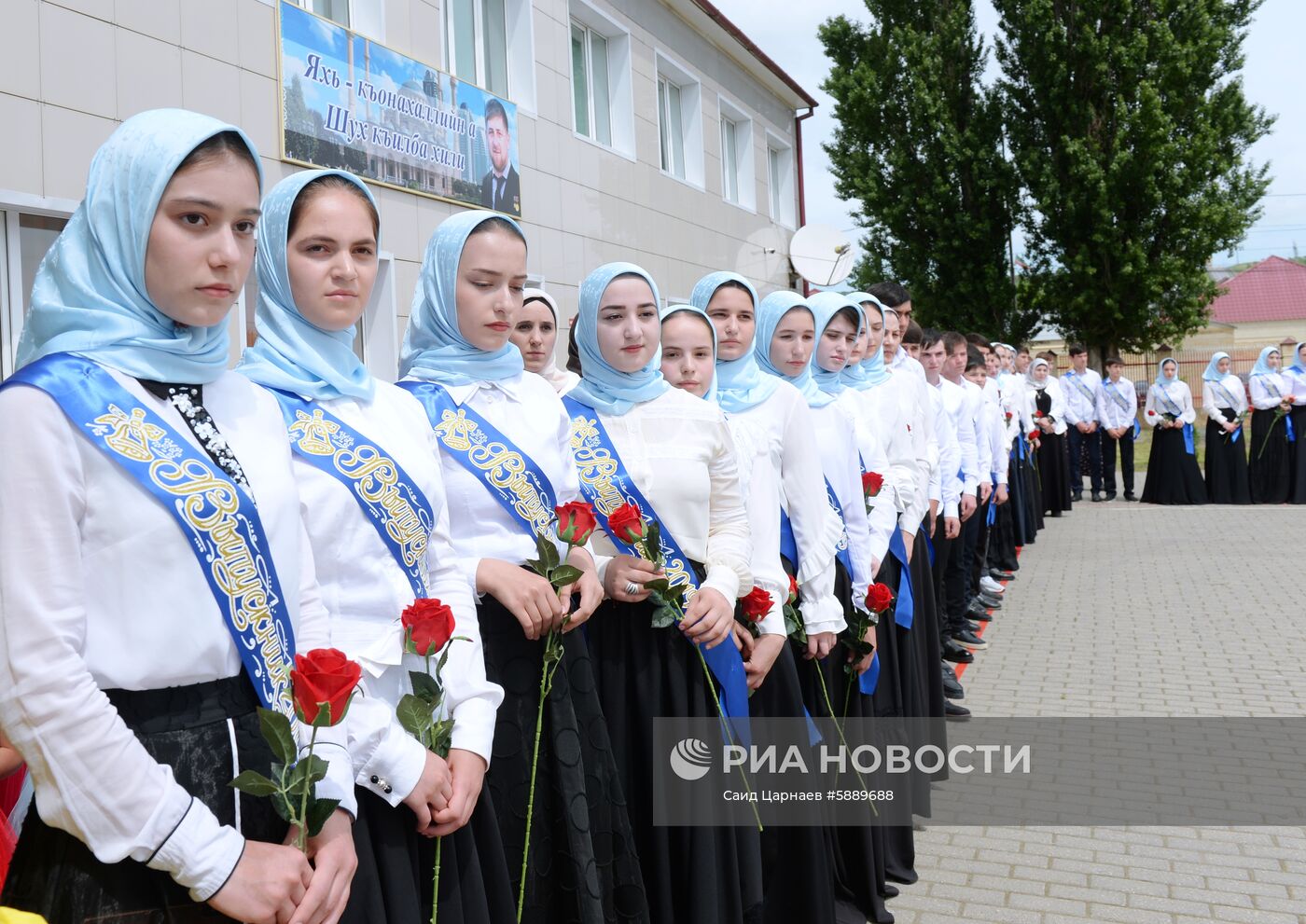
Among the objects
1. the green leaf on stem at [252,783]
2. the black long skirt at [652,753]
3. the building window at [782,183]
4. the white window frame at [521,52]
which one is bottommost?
the black long skirt at [652,753]

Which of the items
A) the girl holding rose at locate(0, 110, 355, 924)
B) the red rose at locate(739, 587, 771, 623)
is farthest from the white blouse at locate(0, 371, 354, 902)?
the red rose at locate(739, 587, 771, 623)

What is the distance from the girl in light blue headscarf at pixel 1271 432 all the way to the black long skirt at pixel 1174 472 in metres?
0.80

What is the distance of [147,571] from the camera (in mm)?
1658

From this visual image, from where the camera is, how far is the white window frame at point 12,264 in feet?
19.0

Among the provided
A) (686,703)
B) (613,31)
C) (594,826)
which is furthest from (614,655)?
(613,31)

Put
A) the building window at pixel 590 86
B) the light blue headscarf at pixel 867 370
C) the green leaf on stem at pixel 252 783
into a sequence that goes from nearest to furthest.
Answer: the green leaf on stem at pixel 252 783
the light blue headscarf at pixel 867 370
the building window at pixel 590 86

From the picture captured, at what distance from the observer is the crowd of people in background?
5.33ft

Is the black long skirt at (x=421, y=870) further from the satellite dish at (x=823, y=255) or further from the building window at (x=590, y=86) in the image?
the satellite dish at (x=823, y=255)

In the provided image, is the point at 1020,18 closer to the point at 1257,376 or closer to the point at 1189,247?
the point at 1189,247

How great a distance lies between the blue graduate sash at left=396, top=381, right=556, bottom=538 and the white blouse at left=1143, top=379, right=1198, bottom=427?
50.9 ft

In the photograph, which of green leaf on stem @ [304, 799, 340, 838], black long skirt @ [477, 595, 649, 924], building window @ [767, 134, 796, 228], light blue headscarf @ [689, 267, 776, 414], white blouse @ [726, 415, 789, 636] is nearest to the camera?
green leaf on stem @ [304, 799, 340, 838]

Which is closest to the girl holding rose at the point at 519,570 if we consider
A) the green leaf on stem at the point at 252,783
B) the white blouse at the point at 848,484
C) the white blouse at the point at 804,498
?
the green leaf on stem at the point at 252,783

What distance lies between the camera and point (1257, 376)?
16.8m

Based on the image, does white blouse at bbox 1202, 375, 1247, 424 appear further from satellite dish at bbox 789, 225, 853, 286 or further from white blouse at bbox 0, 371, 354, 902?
white blouse at bbox 0, 371, 354, 902
